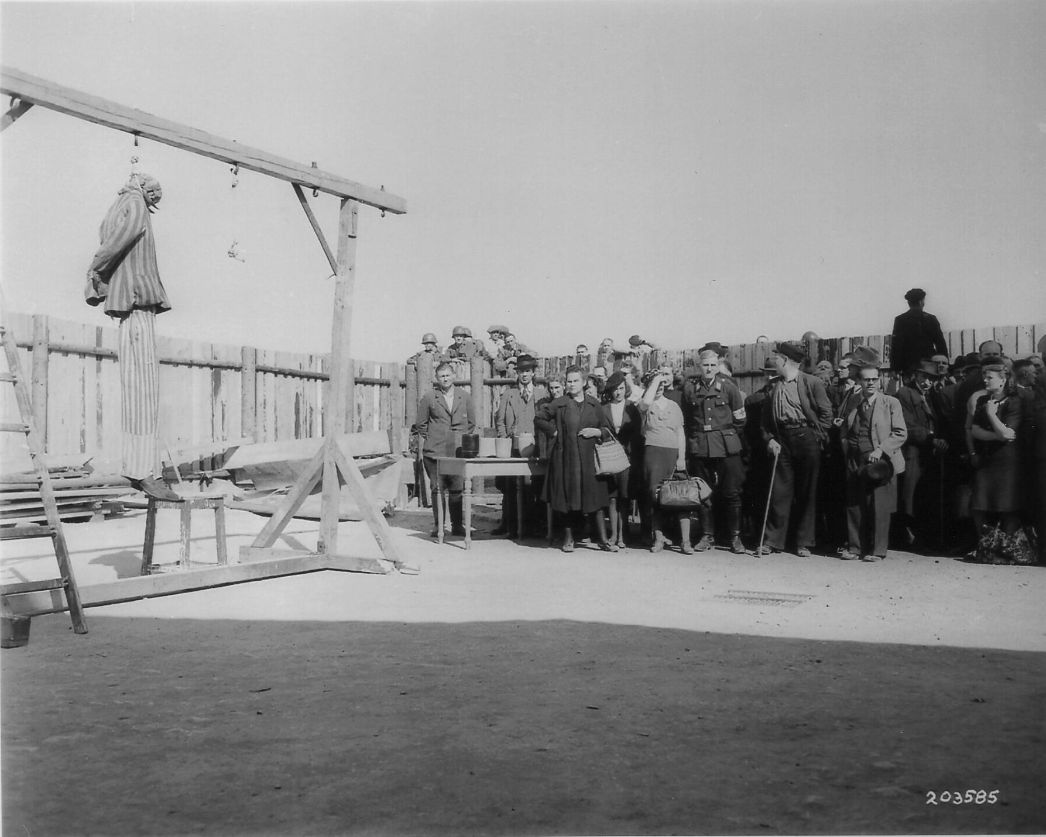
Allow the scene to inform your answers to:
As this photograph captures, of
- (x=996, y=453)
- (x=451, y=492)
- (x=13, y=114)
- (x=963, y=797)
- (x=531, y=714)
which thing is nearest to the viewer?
(x=963, y=797)

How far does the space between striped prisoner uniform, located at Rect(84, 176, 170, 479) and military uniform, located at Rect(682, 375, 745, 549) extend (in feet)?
17.7

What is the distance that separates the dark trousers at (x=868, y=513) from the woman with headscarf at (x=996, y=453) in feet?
2.41

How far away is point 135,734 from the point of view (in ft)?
12.5

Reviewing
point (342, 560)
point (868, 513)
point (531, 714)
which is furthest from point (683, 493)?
point (531, 714)

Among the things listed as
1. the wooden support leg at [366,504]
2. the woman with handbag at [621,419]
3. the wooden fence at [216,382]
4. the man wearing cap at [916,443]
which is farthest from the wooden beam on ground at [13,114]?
the man wearing cap at [916,443]

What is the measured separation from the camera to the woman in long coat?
9.95m

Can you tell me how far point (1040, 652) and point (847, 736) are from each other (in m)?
2.11

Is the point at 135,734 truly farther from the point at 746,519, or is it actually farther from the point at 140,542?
the point at 746,519

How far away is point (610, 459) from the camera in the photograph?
9891 millimetres

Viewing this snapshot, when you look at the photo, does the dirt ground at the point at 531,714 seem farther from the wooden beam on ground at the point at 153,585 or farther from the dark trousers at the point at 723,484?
the dark trousers at the point at 723,484

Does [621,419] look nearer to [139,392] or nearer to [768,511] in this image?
[768,511]

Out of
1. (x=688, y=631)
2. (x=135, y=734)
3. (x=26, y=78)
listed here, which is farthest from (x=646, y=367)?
(x=135, y=734)

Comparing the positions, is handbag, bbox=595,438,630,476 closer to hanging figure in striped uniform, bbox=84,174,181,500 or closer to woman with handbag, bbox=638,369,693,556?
woman with handbag, bbox=638,369,693,556

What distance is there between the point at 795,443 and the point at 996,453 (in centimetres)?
176
